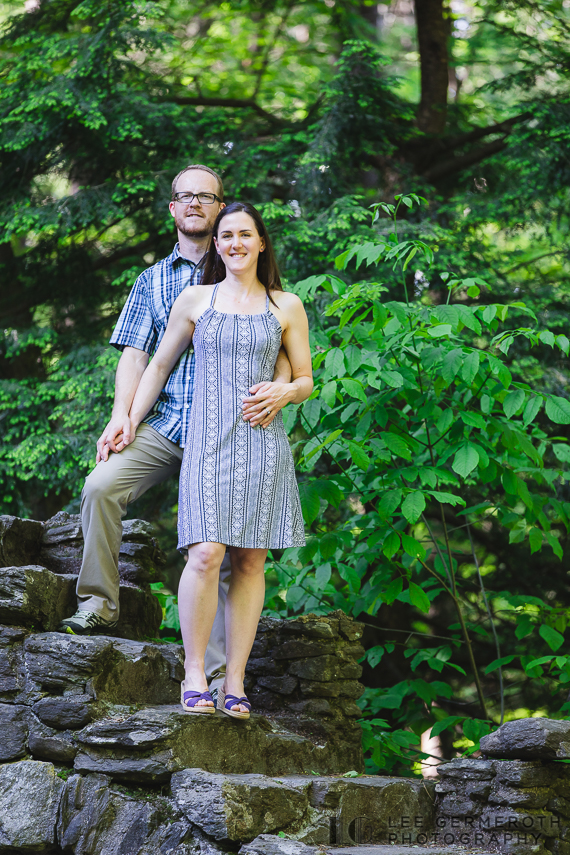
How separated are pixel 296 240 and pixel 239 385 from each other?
3530 mm

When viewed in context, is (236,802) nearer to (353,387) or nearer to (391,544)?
(391,544)

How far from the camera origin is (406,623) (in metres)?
7.66

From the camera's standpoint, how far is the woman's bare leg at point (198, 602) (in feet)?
9.02

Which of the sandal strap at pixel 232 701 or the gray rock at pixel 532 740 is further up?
the sandal strap at pixel 232 701

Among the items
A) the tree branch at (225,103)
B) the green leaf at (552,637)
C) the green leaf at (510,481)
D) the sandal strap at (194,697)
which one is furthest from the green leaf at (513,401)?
the tree branch at (225,103)

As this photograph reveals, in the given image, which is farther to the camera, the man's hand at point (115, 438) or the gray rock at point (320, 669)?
the gray rock at point (320, 669)

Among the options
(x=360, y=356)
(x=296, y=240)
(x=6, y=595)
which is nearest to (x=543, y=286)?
(x=296, y=240)

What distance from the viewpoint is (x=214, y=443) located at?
2.84m

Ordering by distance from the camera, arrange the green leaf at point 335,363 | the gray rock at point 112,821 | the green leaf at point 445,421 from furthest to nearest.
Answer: the green leaf at point 445,421 < the green leaf at point 335,363 < the gray rock at point 112,821

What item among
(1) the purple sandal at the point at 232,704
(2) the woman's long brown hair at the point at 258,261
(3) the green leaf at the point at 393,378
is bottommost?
(1) the purple sandal at the point at 232,704

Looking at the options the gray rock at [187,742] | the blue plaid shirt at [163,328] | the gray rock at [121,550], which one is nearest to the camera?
the gray rock at [187,742]

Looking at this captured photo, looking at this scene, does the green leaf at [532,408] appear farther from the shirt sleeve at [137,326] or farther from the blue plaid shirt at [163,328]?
the shirt sleeve at [137,326]

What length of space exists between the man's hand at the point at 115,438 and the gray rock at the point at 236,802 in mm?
1193

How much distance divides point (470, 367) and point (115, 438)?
4.98 feet
